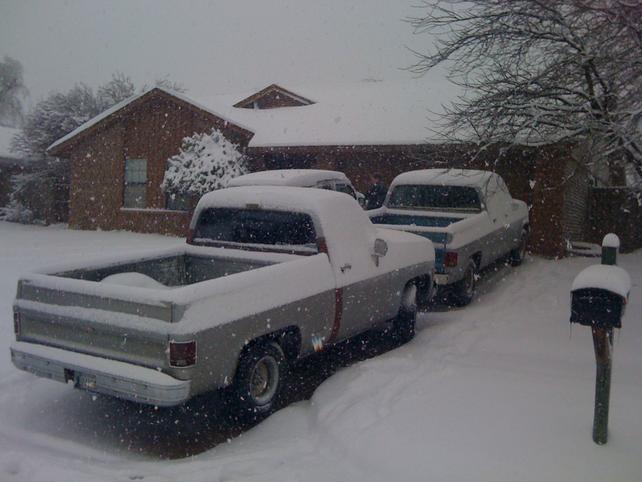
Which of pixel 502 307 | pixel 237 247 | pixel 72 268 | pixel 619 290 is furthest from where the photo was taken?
pixel 502 307

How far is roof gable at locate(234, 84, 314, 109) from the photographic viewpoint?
21.1 meters

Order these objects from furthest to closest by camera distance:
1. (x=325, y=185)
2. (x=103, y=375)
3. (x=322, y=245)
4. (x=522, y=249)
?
1. (x=522, y=249)
2. (x=325, y=185)
3. (x=322, y=245)
4. (x=103, y=375)

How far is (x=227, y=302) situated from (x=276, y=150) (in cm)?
1309

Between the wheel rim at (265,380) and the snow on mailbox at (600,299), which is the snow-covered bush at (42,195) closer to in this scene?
the wheel rim at (265,380)

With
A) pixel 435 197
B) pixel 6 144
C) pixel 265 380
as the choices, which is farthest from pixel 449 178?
pixel 6 144

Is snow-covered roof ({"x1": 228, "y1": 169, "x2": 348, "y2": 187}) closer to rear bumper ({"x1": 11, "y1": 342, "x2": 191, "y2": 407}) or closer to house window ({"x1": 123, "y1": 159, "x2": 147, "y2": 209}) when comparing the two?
rear bumper ({"x1": 11, "y1": 342, "x2": 191, "y2": 407})

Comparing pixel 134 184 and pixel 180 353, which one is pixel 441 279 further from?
pixel 134 184

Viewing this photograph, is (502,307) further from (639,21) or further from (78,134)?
(78,134)

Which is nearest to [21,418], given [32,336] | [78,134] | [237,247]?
[32,336]

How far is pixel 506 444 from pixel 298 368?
121 inches

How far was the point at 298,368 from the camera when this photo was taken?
6.96m

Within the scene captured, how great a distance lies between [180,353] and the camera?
442 centimetres

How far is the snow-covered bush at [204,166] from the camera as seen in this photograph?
1725cm

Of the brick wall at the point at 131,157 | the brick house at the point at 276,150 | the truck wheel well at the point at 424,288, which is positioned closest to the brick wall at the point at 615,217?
the brick house at the point at 276,150
